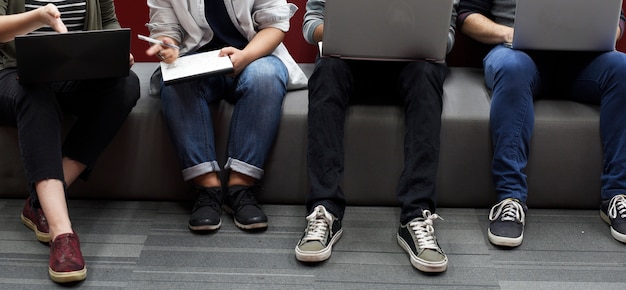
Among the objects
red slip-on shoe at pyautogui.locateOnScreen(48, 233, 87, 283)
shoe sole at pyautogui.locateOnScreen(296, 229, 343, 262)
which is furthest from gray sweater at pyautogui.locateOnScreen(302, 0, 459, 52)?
red slip-on shoe at pyautogui.locateOnScreen(48, 233, 87, 283)

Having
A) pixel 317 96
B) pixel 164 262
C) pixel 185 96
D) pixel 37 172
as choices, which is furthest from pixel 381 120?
pixel 37 172

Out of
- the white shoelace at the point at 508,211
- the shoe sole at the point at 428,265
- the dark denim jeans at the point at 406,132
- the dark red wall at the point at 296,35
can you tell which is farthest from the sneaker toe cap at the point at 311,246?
the dark red wall at the point at 296,35

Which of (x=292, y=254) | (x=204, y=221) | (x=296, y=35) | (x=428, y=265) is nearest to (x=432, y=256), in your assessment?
(x=428, y=265)

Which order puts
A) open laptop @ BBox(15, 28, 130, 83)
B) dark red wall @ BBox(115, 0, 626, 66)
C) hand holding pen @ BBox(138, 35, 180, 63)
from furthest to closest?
1. dark red wall @ BBox(115, 0, 626, 66)
2. hand holding pen @ BBox(138, 35, 180, 63)
3. open laptop @ BBox(15, 28, 130, 83)

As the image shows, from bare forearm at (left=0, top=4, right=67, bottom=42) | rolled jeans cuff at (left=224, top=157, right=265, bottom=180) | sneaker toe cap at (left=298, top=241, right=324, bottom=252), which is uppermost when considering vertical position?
bare forearm at (left=0, top=4, right=67, bottom=42)

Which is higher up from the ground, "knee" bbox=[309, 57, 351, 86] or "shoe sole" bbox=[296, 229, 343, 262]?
"knee" bbox=[309, 57, 351, 86]

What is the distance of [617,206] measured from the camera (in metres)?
1.71

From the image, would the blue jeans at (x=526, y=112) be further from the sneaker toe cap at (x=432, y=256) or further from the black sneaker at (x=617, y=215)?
the sneaker toe cap at (x=432, y=256)

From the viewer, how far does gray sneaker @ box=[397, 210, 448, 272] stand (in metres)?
1.52

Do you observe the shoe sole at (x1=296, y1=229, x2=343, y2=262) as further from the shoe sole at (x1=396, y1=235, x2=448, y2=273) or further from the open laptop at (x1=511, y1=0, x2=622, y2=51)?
the open laptop at (x1=511, y1=0, x2=622, y2=51)

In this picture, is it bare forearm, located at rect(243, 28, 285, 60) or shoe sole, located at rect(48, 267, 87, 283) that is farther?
bare forearm, located at rect(243, 28, 285, 60)

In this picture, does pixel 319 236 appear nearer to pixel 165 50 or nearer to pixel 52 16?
pixel 165 50

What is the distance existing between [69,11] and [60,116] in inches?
11.0

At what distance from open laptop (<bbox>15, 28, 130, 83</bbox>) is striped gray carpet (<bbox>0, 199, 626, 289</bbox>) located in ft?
1.35
